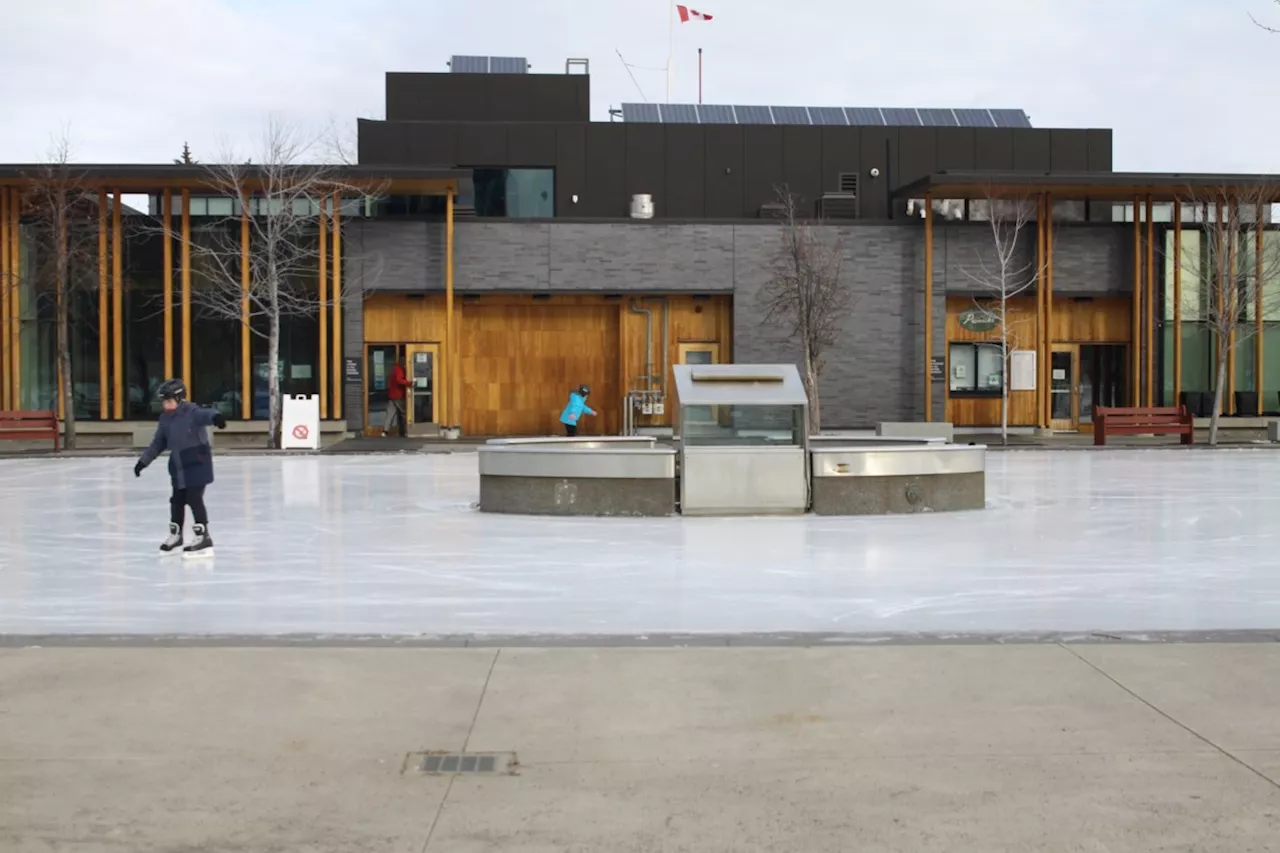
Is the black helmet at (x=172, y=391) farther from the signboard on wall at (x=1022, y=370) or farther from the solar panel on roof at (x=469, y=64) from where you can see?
the solar panel on roof at (x=469, y=64)

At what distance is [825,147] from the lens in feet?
123

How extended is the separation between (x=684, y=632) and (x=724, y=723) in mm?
2239

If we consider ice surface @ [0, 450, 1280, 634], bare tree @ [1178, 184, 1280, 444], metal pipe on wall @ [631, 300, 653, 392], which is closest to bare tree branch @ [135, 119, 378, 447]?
metal pipe on wall @ [631, 300, 653, 392]

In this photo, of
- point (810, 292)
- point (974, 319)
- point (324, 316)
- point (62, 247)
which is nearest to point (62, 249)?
point (62, 247)

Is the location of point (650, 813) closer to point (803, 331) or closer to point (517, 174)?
point (803, 331)

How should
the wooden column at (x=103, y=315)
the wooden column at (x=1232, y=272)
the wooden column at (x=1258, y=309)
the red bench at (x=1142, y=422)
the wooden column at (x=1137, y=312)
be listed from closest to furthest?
the red bench at (x=1142, y=422), the wooden column at (x=103, y=315), the wooden column at (x=1232, y=272), the wooden column at (x=1258, y=309), the wooden column at (x=1137, y=312)

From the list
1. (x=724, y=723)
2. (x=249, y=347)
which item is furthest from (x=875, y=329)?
(x=724, y=723)

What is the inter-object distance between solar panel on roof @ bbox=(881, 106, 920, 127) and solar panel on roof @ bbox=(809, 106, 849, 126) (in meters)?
1.26

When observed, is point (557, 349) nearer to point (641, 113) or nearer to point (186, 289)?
point (641, 113)

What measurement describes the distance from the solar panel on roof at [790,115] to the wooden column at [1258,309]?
12259 mm

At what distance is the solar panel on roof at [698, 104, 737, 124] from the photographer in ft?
129

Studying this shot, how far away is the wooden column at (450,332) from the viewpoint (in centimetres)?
3334

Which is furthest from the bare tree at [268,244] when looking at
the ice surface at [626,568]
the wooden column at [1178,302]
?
the wooden column at [1178,302]

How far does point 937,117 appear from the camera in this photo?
135 ft
